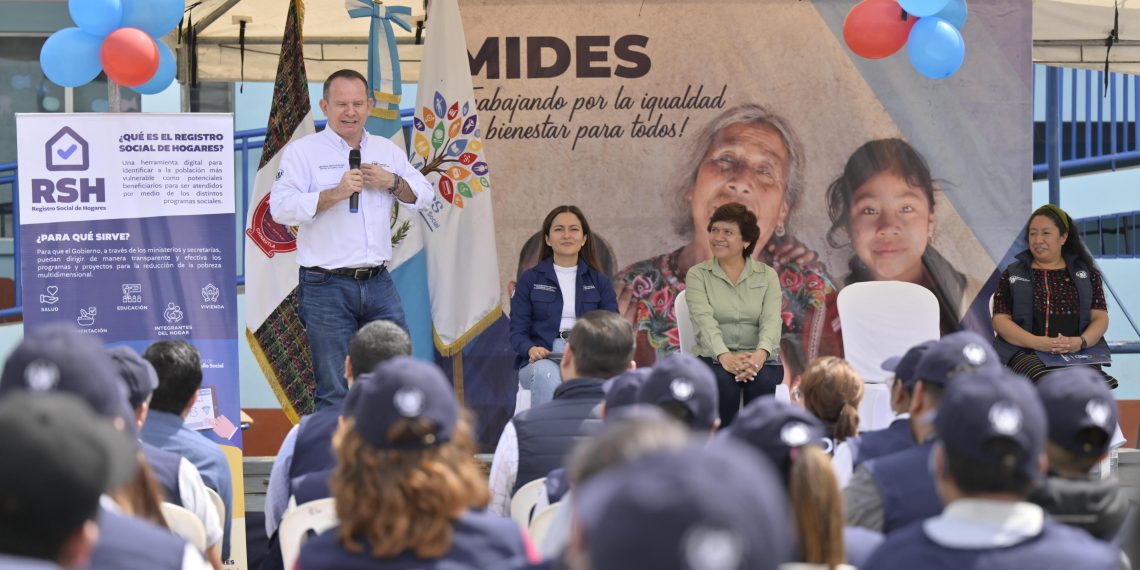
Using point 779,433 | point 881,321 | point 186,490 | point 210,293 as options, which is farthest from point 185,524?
point 881,321

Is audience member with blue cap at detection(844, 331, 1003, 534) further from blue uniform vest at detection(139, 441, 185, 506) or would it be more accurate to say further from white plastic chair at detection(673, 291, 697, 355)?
white plastic chair at detection(673, 291, 697, 355)

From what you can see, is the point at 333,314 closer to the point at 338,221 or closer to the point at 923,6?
the point at 338,221

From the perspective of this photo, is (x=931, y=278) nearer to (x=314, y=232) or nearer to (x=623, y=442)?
(x=314, y=232)

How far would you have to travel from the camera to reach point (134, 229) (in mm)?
5660

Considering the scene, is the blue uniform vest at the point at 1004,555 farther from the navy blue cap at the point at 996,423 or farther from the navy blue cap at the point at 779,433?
the navy blue cap at the point at 779,433

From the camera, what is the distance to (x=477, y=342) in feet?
22.8

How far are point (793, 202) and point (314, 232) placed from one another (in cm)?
265

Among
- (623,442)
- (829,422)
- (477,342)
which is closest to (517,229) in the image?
(477,342)

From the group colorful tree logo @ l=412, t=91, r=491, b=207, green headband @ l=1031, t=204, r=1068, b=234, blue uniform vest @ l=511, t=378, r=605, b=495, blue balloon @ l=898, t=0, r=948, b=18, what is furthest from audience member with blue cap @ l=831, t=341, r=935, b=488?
colorful tree logo @ l=412, t=91, r=491, b=207

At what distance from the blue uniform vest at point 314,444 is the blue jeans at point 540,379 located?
2.25m

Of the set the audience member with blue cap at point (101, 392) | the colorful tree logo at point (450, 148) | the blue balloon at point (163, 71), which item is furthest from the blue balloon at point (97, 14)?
the audience member with blue cap at point (101, 392)

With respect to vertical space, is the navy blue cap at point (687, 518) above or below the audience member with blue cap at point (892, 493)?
above

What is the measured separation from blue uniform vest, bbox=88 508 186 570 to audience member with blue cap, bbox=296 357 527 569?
8.8 inches

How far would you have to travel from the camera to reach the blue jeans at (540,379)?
19.5ft
